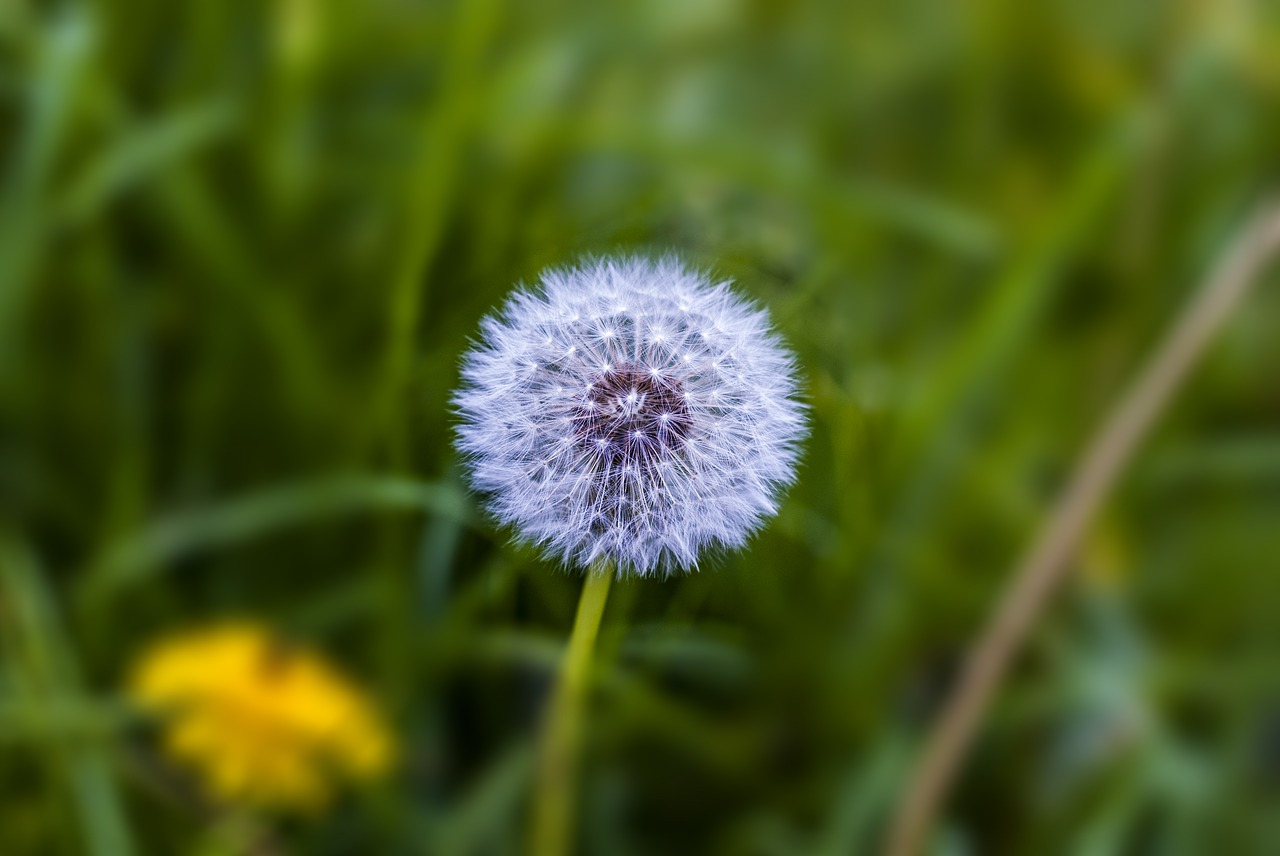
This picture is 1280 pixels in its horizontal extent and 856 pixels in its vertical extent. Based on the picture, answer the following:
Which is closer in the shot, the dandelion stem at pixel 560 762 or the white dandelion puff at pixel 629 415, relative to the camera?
the white dandelion puff at pixel 629 415

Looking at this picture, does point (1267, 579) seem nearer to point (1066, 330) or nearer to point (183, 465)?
point (1066, 330)

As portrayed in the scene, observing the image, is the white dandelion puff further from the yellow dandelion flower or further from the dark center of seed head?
the yellow dandelion flower

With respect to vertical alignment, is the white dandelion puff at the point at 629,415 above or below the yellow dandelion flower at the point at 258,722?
above

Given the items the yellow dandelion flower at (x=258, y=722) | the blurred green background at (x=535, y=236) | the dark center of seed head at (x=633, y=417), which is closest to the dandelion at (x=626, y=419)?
the dark center of seed head at (x=633, y=417)

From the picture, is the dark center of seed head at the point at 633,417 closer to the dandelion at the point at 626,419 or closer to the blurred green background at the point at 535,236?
the dandelion at the point at 626,419

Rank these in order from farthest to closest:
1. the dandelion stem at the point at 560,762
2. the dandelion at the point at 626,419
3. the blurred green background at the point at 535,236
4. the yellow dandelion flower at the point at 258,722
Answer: the blurred green background at the point at 535,236 → the yellow dandelion flower at the point at 258,722 → the dandelion stem at the point at 560,762 → the dandelion at the point at 626,419

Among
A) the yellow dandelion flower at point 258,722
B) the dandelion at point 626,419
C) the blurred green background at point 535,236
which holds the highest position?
the blurred green background at point 535,236

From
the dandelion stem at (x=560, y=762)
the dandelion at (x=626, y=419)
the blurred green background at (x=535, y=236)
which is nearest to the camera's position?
the dandelion at (x=626, y=419)

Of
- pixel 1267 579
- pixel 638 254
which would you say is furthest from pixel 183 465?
pixel 1267 579

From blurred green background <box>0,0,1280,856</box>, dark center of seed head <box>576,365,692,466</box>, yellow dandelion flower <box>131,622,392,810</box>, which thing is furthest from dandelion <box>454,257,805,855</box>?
yellow dandelion flower <box>131,622,392,810</box>

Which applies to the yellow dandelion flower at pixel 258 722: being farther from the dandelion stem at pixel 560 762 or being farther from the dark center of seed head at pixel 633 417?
the dark center of seed head at pixel 633 417
